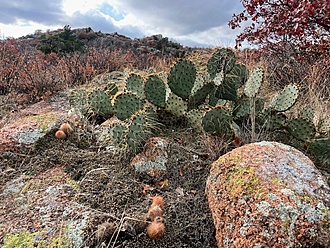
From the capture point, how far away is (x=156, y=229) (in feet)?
5.82

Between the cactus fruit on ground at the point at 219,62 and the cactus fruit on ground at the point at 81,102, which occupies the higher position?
the cactus fruit on ground at the point at 219,62

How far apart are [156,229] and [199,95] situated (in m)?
1.63

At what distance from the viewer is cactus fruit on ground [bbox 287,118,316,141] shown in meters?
2.75

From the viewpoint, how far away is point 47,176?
245cm

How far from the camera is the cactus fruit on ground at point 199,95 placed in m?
3.01

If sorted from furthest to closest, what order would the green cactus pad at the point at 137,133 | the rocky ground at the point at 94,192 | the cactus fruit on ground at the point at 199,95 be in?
1. the cactus fruit on ground at the point at 199,95
2. the green cactus pad at the point at 137,133
3. the rocky ground at the point at 94,192

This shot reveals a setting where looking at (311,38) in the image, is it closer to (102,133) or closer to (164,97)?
(164,97)

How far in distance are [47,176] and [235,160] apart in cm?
149

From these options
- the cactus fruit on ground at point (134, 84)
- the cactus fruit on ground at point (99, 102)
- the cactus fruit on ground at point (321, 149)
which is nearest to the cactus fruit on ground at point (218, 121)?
the cactus fruit on ground at point (321, 149)

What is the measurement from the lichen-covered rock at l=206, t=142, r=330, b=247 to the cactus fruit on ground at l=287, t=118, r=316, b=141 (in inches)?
35.2

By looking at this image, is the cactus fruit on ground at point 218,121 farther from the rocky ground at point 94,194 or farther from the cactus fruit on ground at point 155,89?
the cactus fruit on ground at point 155,89

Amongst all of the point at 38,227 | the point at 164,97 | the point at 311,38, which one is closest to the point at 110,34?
the point at 311,38

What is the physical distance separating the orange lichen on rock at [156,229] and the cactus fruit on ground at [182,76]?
1.50 metres

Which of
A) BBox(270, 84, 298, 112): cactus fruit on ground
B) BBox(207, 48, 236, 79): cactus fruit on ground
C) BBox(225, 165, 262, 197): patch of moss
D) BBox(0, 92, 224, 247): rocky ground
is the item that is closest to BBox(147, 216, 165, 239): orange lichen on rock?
BBox(0, 92, 224, 247): rocky ground
